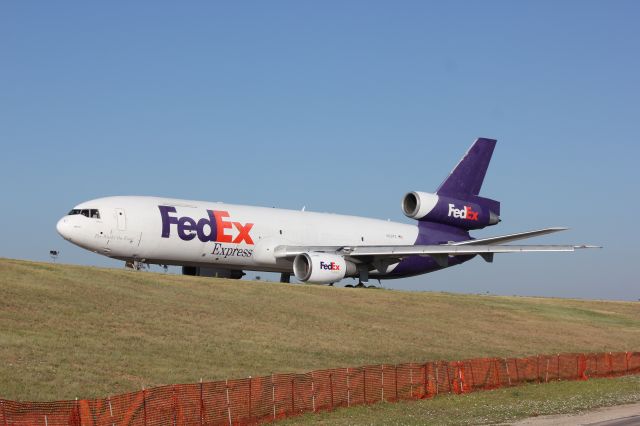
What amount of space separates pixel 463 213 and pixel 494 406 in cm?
3857

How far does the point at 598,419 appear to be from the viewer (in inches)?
1025

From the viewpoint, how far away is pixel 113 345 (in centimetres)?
3456

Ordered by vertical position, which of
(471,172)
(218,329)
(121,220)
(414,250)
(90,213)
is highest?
(471,172)

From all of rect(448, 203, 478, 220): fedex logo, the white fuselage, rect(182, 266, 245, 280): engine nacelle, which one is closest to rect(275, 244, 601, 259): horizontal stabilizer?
the white fuselage

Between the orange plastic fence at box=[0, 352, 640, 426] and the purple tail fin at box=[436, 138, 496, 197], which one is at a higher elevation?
the purple tail fin at box=[436, 138, 496, 197]

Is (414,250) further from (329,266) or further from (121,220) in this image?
(121,220)

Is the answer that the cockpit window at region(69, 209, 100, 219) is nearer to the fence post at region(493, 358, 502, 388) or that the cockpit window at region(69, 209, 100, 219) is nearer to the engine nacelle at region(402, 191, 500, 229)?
the fence post at region(493, 358, 502, 388)

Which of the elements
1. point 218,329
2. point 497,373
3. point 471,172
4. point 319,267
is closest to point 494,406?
point 497,373

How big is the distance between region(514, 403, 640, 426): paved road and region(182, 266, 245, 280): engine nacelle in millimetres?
33170

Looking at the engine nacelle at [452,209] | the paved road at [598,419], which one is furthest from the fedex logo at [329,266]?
the paved road at [598,419]

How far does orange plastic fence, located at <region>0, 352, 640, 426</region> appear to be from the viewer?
23062 mm

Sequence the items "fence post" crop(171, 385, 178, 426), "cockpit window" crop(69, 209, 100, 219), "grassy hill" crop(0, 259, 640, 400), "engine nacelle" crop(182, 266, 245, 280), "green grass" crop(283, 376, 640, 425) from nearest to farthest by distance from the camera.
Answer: "fence post" crop(171, 385, 178, 426) → "green grass" crop(283, 376, 640, 425) → "grassy hill" crop(0, 259, 640, 400) → "cockpit window" crop(69, 209, 100, 219) → "engine nacelle" crop(182, 266, 245, 280)

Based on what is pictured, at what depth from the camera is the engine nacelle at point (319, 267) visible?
56000 mm

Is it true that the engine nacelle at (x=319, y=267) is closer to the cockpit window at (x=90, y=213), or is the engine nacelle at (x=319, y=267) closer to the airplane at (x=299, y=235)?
the airplane at (x=299, y=235)
